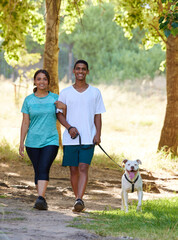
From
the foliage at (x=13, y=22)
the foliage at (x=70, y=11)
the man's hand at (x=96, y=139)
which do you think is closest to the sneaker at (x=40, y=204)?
the man's hand at (x=96, y=139)

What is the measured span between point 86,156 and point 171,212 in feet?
4.49

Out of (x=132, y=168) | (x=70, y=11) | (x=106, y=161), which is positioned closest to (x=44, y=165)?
(x=132, y=168)

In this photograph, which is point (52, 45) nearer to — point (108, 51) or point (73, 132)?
point (73, 132)

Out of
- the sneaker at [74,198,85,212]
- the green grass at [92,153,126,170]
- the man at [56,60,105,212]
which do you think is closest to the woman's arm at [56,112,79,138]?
the man at [56,60,105,212]

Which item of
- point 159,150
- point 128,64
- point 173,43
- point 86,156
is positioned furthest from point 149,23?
point 128,64

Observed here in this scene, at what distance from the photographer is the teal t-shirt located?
21.9 ft

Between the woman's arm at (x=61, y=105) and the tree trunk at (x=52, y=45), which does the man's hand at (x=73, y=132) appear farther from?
the tree trunk at (x=52, y=45)

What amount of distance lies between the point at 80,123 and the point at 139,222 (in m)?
1.72

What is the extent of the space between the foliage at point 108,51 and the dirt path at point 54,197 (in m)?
23.9

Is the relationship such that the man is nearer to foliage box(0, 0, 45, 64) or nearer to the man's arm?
the man's arm

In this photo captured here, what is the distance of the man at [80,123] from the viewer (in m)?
6.66

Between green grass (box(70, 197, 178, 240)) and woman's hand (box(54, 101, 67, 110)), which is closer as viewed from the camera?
green grass (box(70, 197, 178, 240))

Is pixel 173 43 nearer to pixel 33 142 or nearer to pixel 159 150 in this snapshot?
pixel 159 150

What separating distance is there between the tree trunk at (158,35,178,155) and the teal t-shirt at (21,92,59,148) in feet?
25.6
